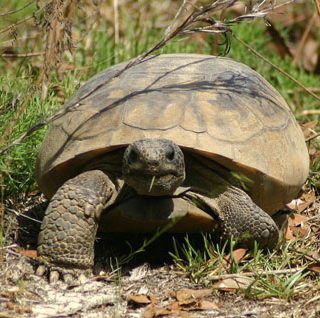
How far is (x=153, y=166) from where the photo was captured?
459 cm

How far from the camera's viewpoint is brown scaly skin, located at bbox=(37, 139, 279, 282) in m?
4.63

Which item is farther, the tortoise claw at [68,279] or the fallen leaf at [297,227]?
the fallen leaf at [297,227]

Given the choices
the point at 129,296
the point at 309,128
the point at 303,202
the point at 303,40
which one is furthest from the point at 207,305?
the point at 303,40

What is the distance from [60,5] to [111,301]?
185cm

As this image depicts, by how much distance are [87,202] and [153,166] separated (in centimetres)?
46

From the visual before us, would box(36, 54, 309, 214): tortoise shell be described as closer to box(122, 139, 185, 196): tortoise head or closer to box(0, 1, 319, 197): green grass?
box(122, 139, 185, 196): tortoise head

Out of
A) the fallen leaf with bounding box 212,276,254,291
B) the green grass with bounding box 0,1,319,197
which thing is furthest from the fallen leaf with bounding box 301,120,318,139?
the fallen leaf with bounding box 212,276,254,291

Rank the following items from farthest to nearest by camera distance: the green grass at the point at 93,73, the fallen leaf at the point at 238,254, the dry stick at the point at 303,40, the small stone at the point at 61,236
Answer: the dry stick at the point at 303,40 < the green grass at the point at 93,73 < the fallen leaf at the point at 238,254 < the small stone at the point at 61,236

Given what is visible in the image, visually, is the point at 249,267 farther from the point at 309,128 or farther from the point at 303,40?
the point at 303,40

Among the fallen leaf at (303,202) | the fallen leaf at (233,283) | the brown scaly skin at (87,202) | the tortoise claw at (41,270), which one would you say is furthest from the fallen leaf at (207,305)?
the fallen leaf at (303,202)

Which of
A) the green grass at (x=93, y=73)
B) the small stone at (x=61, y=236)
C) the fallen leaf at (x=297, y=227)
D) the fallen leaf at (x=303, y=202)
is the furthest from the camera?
the fallen leaf at (x=303, y=202)

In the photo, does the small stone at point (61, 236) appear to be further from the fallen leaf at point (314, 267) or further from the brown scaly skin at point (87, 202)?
the fallen leaf at point (314, 267)

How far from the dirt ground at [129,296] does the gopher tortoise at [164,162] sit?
0.16 m

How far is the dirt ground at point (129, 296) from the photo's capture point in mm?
4297
